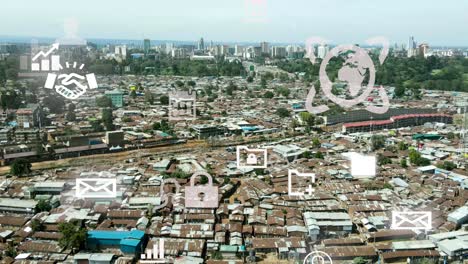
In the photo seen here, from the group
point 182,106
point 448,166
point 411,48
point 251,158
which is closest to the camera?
point 448,166

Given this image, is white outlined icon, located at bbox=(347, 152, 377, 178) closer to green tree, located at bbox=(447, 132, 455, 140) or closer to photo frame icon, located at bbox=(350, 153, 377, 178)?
photo frame icon, located at bbox=(350, 153, 377, 178)

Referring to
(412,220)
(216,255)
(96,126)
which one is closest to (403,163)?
(412,220)

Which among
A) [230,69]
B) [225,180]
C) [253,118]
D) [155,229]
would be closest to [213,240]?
[155,229]

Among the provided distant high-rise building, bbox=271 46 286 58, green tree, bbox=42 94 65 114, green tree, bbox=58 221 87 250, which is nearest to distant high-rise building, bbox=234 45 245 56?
distant high-rise building, bbox=271 46 286 58

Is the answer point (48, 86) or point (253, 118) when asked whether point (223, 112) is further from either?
point (48, 86)

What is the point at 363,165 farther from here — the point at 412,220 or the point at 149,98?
the point at 149,98

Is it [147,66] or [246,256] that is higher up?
[147,66]

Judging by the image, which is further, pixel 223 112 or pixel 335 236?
pixel 223 112
